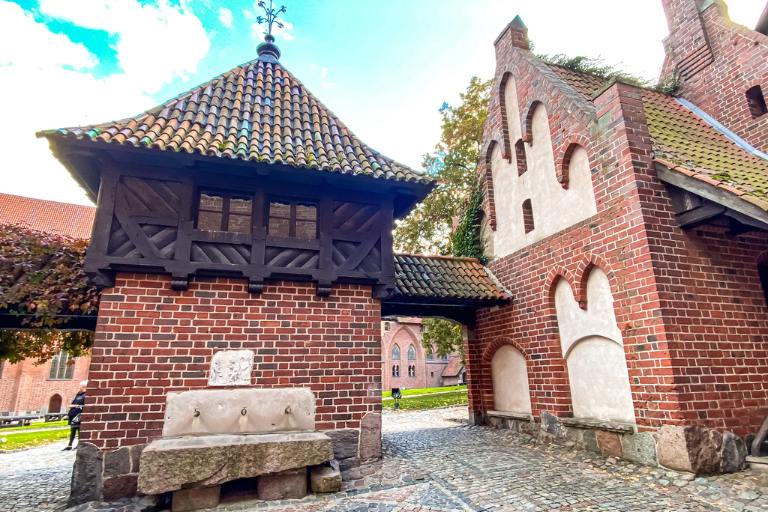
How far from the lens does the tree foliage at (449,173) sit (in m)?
14.1

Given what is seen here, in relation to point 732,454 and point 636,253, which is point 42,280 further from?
point 732,454

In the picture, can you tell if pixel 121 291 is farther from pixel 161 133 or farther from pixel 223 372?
pixel 161 133

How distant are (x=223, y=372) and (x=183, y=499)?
62.9 inches

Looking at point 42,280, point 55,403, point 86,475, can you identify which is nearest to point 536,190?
point 86,475

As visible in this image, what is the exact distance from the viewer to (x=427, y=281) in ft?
28.4

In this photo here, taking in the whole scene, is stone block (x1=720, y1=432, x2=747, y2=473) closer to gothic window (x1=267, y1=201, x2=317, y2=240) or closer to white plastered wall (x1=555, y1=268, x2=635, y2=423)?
white plastered wall (x1=555, y1=268, x2=635, y2=423)

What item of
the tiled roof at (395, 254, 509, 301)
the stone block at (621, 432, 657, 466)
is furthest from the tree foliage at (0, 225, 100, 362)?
the stone block at (621, 432, 657, 466)

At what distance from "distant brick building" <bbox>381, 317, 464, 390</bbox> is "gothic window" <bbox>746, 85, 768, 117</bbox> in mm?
37791

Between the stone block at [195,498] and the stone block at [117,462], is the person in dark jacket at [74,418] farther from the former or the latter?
the stone block at [195,498]

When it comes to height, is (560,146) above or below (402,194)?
above

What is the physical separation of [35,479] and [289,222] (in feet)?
19.3

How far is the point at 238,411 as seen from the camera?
5.50m

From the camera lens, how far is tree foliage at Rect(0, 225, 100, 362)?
5.82 metres

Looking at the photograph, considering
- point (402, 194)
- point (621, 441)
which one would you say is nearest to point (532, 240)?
point (402, 194)
